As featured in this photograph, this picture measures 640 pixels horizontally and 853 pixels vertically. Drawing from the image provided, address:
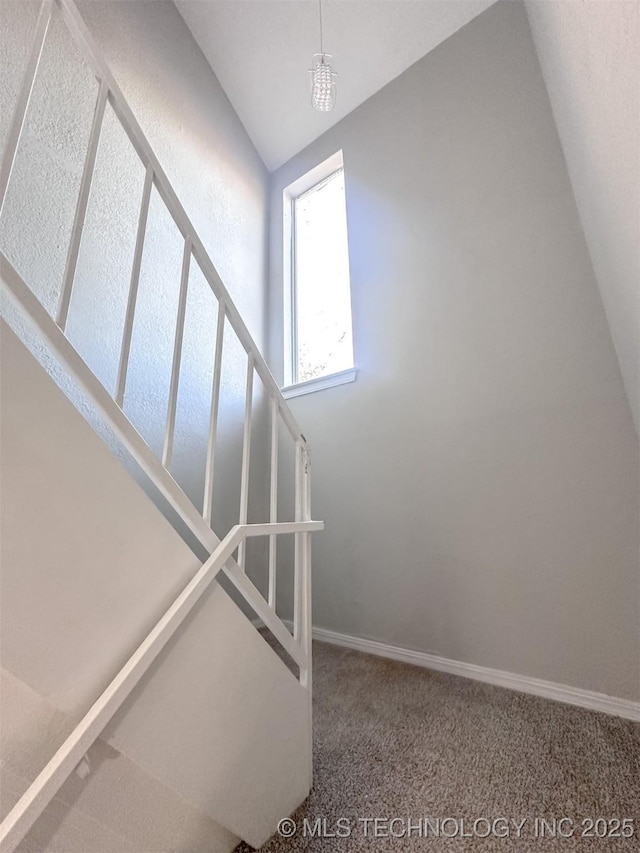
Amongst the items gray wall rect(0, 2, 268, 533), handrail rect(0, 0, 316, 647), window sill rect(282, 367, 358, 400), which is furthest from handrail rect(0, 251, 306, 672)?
window sill rect(282, 367, 358, 400)

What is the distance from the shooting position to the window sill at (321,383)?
2.25 m

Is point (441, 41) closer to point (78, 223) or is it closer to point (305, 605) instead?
point (78, 223)

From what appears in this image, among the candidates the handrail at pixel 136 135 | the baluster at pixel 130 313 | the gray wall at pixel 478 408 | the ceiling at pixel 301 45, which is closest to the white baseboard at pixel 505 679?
the gray wall at pixel 478 408

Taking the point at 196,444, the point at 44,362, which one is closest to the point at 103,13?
the point at 44,362

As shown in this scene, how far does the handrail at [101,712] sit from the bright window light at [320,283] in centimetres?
174

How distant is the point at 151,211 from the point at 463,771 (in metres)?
2.71

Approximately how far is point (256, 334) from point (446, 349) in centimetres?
140

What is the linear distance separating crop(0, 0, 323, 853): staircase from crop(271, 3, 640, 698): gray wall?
1039 mm

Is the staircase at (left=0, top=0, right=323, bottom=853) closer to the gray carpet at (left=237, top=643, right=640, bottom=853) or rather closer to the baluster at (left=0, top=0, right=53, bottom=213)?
the baluster at (left=0, top=0, right=53, bottom=213)

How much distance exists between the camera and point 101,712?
601 mm

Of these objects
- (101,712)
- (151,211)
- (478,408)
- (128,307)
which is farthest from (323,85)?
(101,712)

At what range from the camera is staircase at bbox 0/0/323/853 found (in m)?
0.57

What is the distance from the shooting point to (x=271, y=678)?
0.91 meters

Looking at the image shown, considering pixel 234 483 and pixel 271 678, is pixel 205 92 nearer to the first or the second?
pixel 234 483
